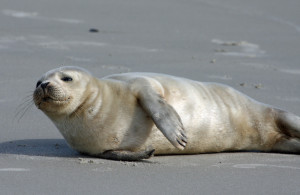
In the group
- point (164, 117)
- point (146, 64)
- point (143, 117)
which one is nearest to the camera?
point (164, 117)

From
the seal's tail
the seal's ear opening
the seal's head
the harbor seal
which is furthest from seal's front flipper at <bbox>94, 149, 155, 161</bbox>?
the seal's tail

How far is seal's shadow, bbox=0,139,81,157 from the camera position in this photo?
470cm

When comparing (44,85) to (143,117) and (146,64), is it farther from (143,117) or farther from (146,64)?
(146,64)

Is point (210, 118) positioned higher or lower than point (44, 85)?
lower

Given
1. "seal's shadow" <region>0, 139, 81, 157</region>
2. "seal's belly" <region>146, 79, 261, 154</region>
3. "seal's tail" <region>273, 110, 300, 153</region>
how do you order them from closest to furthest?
"seal's shadow" <region>0, 139, 81, 157</region> → "seal's belly" <region>146, 79, 261, 154</region> → "seal's tail" <region>273, 110, 300, 153</region>

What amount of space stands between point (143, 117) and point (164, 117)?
241 millimetres

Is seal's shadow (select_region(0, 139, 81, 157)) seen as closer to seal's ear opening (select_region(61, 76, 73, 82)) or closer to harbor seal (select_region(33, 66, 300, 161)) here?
harbor seal (select_region(33, 66, 300, 161))

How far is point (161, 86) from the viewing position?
4.89 meters

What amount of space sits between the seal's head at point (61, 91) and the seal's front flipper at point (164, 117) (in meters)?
0.43

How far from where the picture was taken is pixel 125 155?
4496mm

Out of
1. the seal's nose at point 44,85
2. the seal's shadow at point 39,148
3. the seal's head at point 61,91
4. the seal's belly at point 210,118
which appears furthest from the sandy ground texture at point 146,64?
the seal's nose at point 44,85

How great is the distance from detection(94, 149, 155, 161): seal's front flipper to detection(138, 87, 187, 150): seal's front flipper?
167 mm

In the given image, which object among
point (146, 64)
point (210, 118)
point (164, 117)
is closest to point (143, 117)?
point (164, 117)

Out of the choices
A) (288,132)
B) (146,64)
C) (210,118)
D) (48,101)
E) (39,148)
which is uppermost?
(48,101)
